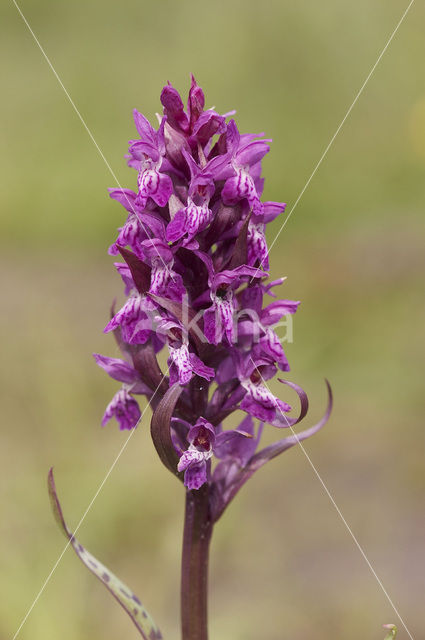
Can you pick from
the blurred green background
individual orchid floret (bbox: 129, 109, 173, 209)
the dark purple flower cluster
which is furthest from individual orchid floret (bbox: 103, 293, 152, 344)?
the blurred green background

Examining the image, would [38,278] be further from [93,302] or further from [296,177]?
[296,177]

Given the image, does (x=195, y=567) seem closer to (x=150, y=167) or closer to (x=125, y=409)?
(x=125, y=409)

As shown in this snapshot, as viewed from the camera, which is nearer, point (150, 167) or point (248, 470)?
point (150, 167)

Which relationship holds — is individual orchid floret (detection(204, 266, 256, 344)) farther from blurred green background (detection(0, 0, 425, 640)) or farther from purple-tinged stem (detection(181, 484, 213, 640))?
blurred green background (detection(0, 0, 425, 640))

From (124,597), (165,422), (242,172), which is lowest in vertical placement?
(124,597)

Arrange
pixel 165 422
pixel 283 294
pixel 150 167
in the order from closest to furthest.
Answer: pixel 165 422, pixel 150 167, pixel 283 294

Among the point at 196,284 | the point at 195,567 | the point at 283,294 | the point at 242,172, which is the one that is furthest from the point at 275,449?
the point at 283,294
